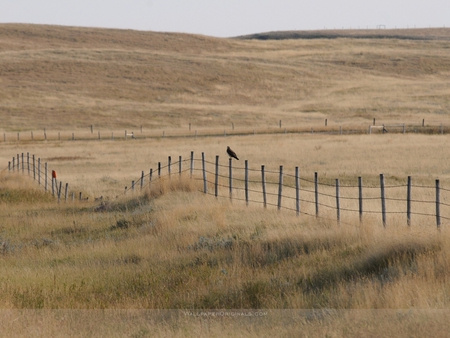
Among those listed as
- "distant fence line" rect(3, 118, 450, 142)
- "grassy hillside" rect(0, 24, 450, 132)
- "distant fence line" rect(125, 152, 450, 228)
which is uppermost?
"grassy hillside" rect(0, 24, 450, 132)

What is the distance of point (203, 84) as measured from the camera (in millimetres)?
98062

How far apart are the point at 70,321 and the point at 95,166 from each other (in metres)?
29.8

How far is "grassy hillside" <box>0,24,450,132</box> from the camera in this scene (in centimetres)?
7719

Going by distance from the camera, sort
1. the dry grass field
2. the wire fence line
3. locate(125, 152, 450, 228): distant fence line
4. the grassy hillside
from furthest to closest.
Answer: the grassy hillside < locate(125, 152, 450, 228): distant fence line < the wire fence line < the dry grass field

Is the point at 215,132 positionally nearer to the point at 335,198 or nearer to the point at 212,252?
the point at 335,198

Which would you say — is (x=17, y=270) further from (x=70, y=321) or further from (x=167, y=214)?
(x=167, y=214)

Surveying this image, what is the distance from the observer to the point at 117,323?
901 cm

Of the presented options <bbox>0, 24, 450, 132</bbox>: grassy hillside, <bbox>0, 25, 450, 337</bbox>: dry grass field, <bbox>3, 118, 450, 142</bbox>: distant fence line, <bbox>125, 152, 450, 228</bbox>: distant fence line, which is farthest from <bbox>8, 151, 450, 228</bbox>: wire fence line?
<bbox>0, 24, 450, 132</bbox>: grassy hillside

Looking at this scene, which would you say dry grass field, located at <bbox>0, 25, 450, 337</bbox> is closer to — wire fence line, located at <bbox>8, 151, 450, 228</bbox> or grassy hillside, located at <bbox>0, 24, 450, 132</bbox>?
wire fence line, located at <bbox>8, 151, 450, 228</bbox>

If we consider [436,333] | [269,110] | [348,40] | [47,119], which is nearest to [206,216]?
[436,333]

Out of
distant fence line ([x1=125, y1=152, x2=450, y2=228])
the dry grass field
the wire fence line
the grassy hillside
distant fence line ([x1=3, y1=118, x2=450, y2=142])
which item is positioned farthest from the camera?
the grassy hillside

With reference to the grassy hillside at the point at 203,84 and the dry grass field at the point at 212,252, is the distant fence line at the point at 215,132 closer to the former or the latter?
the dry grass field at the point at 212,252

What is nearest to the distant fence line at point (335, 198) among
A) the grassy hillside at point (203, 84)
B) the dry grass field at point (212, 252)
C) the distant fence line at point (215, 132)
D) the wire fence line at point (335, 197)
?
the wire fence line at point (335, 197)

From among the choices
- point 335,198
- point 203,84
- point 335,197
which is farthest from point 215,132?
point 335,197
